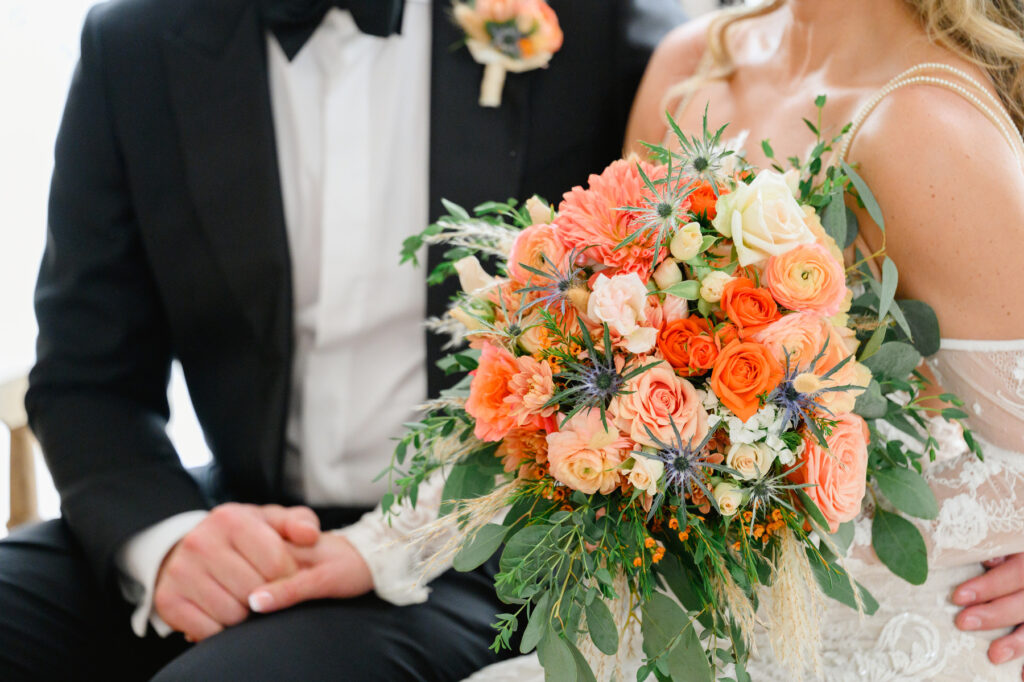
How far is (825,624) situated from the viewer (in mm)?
1150

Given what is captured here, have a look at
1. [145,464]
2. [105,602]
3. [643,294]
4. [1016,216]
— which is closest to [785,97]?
[1016,216]

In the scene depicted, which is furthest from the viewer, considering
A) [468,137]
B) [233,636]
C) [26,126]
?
[26,126]

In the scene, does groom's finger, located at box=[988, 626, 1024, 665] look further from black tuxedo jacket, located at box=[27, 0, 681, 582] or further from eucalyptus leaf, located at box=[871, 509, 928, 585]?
black tuxedo jacket, located at box=[27, 0, 681, 582]

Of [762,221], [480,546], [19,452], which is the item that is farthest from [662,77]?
[19,452]

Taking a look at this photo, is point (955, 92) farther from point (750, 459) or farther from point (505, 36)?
point (505, 36)

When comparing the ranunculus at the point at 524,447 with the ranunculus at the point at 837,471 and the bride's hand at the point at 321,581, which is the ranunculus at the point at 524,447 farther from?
the bride's hand at the point at 321,581

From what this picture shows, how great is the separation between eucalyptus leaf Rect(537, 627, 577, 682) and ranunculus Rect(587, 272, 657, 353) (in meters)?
0.29

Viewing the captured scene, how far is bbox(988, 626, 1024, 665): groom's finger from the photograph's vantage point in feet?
3.60

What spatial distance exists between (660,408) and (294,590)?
76cm

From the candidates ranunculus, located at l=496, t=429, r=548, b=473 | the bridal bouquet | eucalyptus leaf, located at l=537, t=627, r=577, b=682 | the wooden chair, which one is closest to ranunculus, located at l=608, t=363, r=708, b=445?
the bridal bouquet

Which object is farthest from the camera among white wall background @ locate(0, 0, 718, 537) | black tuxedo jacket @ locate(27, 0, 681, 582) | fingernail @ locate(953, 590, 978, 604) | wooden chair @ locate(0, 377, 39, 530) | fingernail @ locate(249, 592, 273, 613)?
white wall background @ locate(0, 0, 718, 537)

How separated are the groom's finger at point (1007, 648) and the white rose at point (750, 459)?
53cm

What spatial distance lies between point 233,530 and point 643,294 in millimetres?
865

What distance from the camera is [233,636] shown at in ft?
4.13
